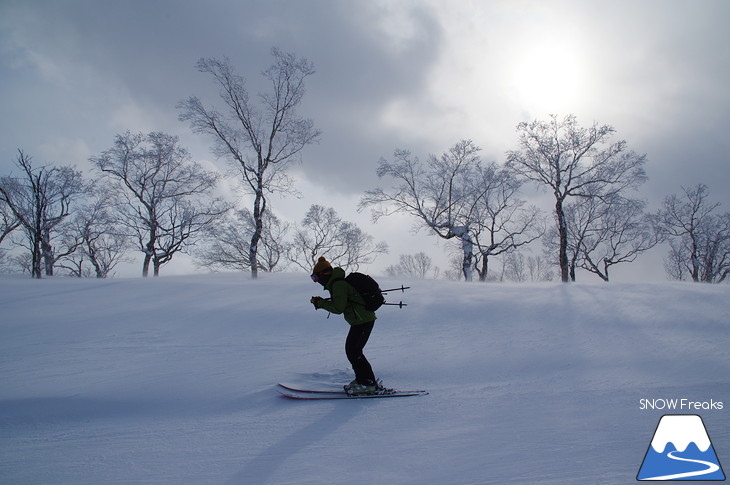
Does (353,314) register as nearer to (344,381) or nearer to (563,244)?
(344,381)

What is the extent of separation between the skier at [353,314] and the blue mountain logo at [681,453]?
3145 millimetres

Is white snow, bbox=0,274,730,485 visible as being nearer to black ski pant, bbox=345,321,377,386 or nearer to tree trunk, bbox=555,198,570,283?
black ski pant, bbox=345,321,377,386

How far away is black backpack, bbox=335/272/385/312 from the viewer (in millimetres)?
5262

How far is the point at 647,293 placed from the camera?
434 inches

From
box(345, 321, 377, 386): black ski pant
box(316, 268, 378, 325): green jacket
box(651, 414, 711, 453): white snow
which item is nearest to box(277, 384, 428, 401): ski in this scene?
box(345, 321, 377, 386): black ski pant

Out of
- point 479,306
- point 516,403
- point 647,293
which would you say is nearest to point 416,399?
point 516,403

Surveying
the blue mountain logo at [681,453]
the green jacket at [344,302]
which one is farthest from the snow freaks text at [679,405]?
the green jacket at [344,302]

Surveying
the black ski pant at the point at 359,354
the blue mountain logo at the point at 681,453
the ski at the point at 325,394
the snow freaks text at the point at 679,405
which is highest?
the black ski pant at the point at 359,354

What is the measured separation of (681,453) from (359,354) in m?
3.64

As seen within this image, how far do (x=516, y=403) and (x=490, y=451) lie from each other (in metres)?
1.51

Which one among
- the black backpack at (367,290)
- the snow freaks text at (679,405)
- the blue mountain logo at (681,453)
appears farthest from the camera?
the black backpack at (367,290)

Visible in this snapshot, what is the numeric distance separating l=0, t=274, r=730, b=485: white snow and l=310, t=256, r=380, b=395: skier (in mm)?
313

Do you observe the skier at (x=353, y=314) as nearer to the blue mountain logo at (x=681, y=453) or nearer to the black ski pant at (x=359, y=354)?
the black ski pant at (x=359, y=354)

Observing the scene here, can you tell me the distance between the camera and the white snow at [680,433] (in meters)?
3.43
